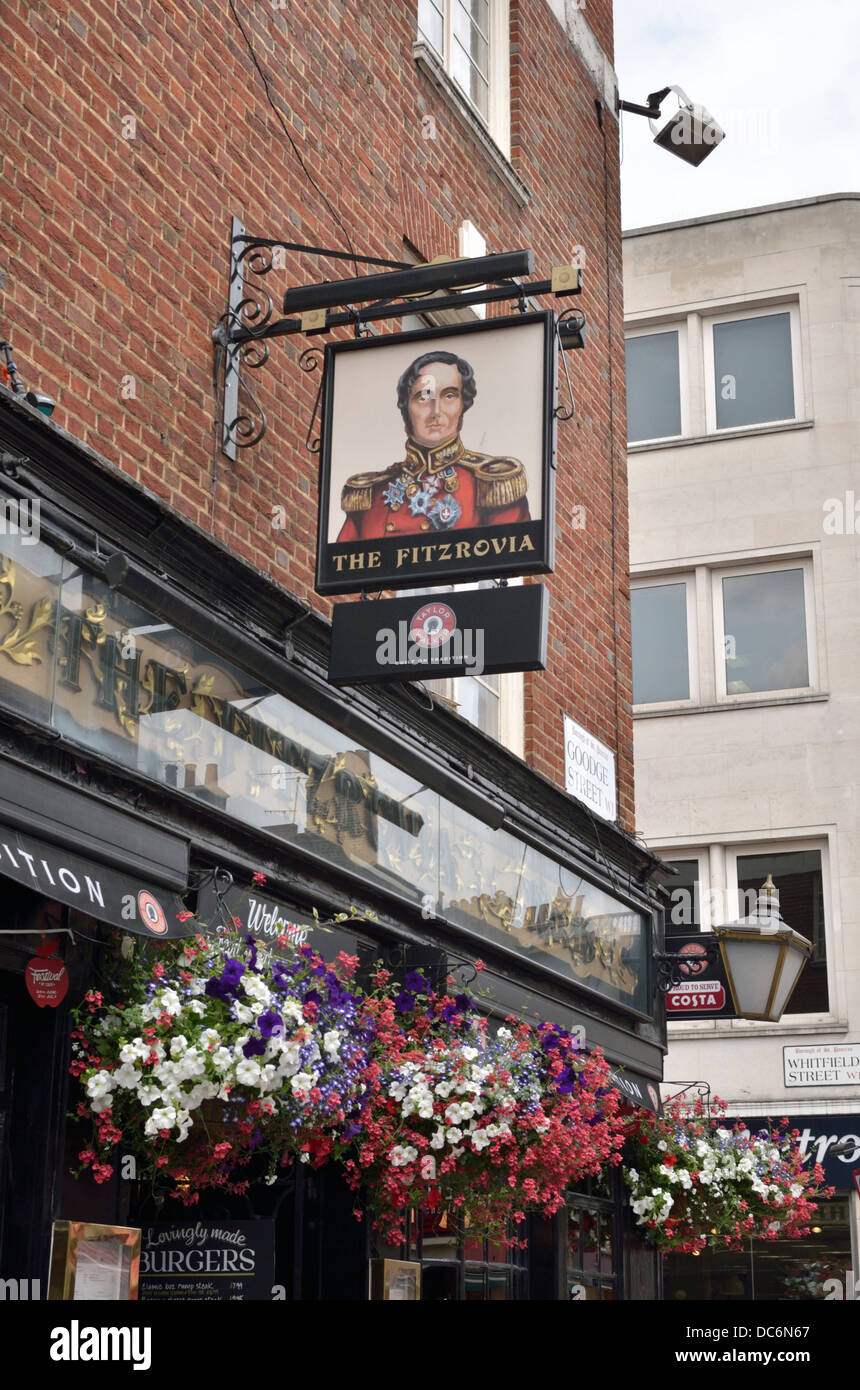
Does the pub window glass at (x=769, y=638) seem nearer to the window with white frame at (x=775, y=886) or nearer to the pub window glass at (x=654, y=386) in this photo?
the window with white frame at (x=775, y=886)

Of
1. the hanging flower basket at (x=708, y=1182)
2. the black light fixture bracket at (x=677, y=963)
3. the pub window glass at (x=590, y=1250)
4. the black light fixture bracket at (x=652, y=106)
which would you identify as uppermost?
the black light fixture bracket at (x=652, y=106)

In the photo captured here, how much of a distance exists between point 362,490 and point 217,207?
5.91 feet

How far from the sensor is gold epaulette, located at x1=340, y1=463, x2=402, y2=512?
7.77 meters

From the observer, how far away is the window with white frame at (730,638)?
2050 cm

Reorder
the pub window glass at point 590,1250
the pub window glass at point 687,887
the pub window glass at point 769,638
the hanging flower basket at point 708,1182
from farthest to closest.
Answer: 1. the pub window glass at point 769,638
2. the pub window glass at point 687,887
3. the pub window glass at point 590,1250
4. the hanging flower basket at point 708,1182

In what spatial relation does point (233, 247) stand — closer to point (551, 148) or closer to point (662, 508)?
point (551, 148)

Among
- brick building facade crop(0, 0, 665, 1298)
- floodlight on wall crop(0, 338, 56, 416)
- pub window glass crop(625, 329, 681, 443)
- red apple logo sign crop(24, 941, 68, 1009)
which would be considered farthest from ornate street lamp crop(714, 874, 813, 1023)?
pub window glass crop(625, 329, 681, 443)

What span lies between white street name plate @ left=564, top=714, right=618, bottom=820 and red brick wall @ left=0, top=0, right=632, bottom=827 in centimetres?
16

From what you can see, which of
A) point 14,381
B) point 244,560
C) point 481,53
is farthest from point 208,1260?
point 481,53

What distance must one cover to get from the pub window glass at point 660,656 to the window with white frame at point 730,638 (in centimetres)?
1

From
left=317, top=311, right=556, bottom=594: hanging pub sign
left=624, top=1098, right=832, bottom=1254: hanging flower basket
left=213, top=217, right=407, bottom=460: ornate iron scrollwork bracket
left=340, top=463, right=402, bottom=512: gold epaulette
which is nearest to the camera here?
left=317, top=311, right=556, bottom=594: hanging pub sign

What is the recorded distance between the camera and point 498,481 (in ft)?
24.7

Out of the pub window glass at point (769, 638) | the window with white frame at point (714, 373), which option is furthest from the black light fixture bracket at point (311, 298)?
the window with white frame at point (714, 373)

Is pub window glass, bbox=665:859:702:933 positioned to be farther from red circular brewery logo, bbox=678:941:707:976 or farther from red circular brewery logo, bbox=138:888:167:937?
red circular brewery logo, bbox=138:888:167:937
